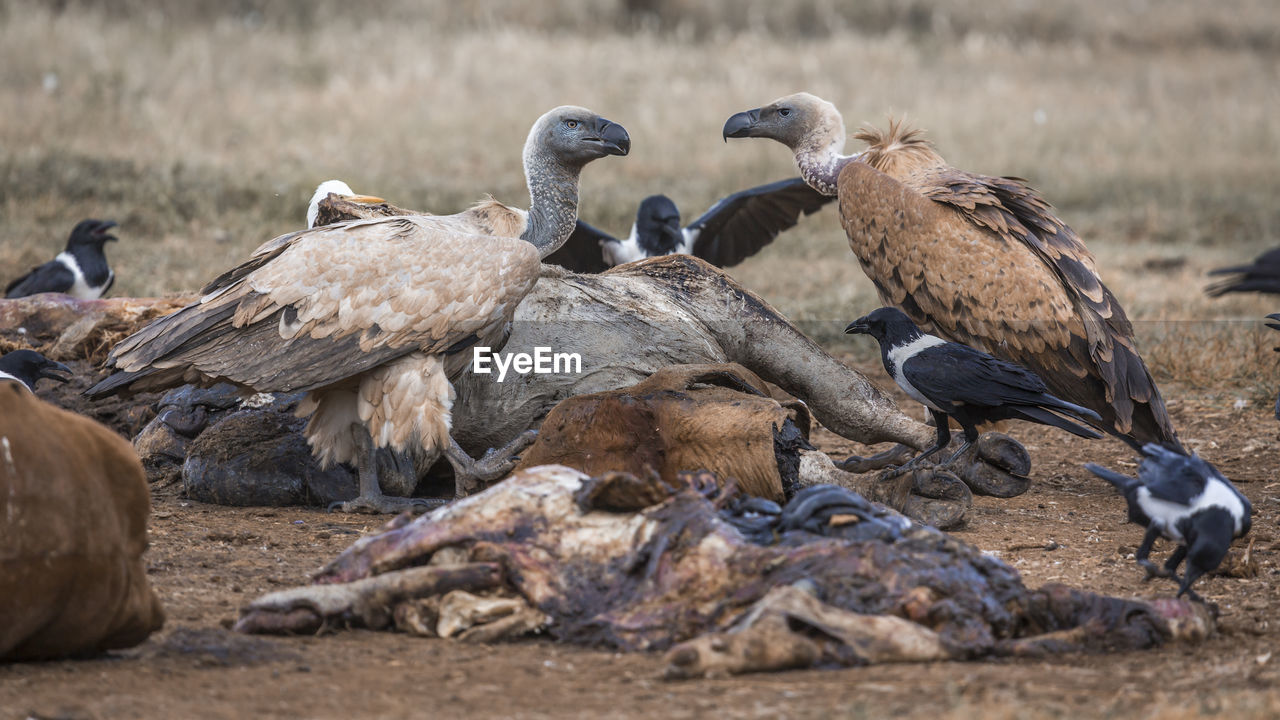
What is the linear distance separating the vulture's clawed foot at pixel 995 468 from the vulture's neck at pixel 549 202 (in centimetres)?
192

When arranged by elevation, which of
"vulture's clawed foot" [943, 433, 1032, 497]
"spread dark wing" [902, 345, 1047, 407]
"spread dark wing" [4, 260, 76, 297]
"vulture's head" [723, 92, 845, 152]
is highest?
"vulture's head" [723, 92, 845, 152]

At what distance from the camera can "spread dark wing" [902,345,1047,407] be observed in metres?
5.14

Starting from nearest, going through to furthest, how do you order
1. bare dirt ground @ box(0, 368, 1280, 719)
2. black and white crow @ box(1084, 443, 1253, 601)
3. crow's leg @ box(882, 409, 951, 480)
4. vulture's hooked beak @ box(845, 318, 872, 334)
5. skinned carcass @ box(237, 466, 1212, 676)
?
bare dirt ground @ box(0, 368, 1280, 719) → skinned carcass @ box(237, 466, 1212, 676) → black and white crow @ box(1084, 443, 1253, 601) → crow's leg @ box(882, 409, 951, 480) → vulture's hooked beak @ box(845, 318, 872, 334)

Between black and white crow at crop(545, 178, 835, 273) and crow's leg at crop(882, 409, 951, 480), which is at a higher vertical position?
black and white crow at crop(545, 178, 835, 273)

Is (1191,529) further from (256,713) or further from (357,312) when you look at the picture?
(357,312)

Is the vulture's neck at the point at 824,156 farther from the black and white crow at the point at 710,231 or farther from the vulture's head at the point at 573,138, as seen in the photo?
the vulture's head at the point at 573,138

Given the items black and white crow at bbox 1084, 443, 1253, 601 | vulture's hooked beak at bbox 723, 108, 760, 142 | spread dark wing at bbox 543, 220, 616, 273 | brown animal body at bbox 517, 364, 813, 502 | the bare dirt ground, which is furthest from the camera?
spread dark wing at bbox 543, 220, 616, 273

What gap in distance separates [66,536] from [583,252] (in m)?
5.99

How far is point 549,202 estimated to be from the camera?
5.93m

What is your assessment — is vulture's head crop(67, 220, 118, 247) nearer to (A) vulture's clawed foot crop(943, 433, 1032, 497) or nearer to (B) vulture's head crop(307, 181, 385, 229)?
(B) vulture's head crop(307, 181, 385, 229)

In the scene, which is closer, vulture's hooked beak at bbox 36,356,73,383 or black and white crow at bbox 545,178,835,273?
vulture's hooked beak at bbox 36,356,73,383

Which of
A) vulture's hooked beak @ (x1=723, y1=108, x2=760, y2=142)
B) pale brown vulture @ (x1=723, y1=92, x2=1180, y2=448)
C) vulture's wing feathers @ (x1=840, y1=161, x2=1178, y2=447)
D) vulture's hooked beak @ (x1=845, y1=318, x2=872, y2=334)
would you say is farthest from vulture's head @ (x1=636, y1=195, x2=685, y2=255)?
vulture's hooked beak @ (x1=845, y1=318, x2=872, y2=334)

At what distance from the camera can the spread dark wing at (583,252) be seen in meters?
8.72

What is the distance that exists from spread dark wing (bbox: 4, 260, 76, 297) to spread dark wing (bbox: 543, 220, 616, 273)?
3001mm
